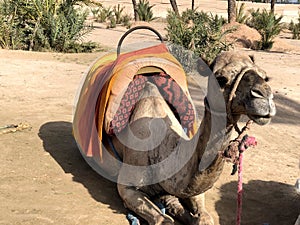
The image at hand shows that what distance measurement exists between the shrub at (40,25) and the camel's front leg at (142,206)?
9862mm

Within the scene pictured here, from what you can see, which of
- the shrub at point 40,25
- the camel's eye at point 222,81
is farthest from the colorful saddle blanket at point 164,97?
the shrub at point 40,25

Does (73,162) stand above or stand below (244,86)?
below

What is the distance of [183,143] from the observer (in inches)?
129

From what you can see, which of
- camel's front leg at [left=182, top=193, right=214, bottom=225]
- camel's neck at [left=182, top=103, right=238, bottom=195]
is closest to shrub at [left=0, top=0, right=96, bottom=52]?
camel's front leg at [left=182, top=193, right=214, bottom=225]

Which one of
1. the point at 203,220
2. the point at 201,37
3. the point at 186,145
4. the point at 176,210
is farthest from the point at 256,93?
the point at 201,37

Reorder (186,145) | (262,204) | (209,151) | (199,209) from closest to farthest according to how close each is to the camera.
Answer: (209,151), (186,145), (199,209), (262,204)

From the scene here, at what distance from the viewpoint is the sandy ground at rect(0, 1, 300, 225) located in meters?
3.91

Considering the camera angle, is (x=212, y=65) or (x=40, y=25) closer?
(x=212, y=65)

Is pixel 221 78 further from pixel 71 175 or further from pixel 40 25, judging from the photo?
pixel 40 25

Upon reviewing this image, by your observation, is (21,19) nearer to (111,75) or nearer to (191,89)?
(191,89)

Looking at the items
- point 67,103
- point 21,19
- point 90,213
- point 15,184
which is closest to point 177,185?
point 90,213

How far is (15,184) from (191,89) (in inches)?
196

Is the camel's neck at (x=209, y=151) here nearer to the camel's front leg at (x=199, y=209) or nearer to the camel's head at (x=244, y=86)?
the camel's head at (x=244, y=86)

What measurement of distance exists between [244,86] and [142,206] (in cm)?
163
